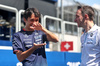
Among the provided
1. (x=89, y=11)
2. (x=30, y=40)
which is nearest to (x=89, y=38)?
(x=89, y=11)

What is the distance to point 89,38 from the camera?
8.39ft

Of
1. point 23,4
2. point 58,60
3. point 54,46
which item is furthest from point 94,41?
point 54,46

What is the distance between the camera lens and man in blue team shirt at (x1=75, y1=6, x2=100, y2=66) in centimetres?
248

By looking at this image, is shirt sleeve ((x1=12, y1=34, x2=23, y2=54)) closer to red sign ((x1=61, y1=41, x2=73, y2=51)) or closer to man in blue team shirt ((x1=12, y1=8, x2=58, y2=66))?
man in blue team shirt ((x1=12, y1=8, x2=58, y2=66))

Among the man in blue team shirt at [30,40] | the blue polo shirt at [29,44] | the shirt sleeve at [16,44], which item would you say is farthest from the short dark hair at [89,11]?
the shirt sleeve at [16,44]

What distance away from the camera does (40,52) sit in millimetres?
2537

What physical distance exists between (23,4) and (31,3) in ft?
2.12

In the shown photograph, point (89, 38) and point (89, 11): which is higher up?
point (89, 11)

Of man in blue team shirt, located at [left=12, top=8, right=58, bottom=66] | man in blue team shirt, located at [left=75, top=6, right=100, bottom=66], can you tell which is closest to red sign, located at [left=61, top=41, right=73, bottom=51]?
man in blue team shirt, located at [left=75, top=6, right=100, bottom=66]

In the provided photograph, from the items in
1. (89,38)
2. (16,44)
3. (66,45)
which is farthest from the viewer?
(66,45)

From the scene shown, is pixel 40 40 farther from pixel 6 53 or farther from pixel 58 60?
pixel 58 60

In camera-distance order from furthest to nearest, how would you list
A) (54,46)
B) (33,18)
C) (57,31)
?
(57,31) → (54,46) → (33,18)

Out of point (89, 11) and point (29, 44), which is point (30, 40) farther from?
point (89, 11)

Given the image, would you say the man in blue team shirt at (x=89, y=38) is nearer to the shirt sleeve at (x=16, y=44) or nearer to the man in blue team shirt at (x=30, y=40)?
the man in blue team shirt at (x=30, y=40)
